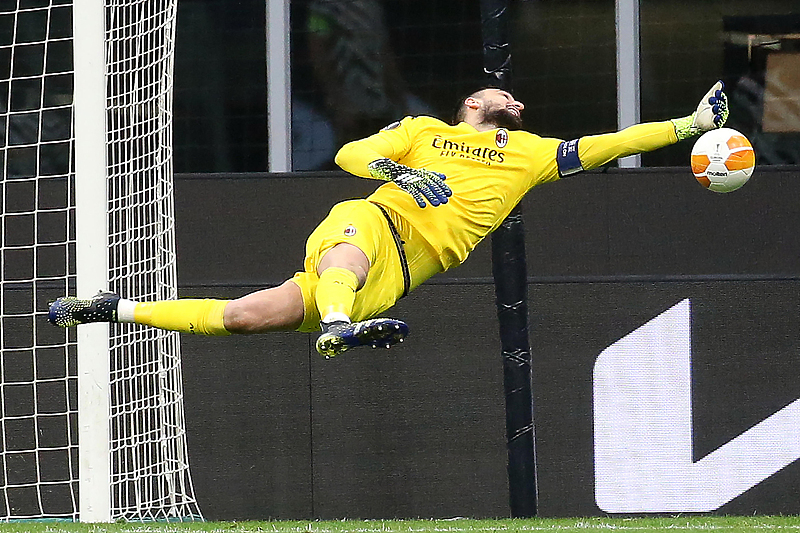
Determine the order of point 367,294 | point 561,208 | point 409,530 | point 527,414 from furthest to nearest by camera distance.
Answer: point 561,208 < point 527,414 < point 409,530 < point 367,294

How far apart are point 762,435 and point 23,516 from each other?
4648 mm

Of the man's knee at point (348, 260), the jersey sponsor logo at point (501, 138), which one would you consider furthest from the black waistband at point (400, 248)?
the jersey sponsor logo at point (501, 138)

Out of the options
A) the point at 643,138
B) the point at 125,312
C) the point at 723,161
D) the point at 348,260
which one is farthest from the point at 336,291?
the point at 723,161

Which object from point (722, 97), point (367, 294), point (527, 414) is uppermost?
point (722, 97)

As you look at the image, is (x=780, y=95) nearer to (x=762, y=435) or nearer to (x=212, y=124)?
(x=762, y=435)

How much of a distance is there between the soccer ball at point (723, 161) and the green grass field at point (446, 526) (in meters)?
1.80

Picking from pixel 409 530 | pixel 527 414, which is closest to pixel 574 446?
pixel 527 414

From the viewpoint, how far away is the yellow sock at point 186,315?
5.93 m

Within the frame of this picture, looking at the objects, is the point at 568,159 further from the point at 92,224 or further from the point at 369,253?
the point at 92,224

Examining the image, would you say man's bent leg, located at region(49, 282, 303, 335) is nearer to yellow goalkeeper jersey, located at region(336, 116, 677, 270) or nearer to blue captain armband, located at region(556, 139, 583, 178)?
yellow goalkeeper jersey, located at region(336, 116, 677, 270)

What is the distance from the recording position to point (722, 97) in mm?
6047

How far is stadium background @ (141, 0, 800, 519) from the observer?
27.8 ft

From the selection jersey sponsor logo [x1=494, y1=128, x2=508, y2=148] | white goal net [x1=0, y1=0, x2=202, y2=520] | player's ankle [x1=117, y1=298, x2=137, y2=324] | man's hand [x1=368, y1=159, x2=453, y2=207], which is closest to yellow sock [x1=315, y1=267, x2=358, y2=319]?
man's hand [x1=368, y1=159, x2=453, y2=207]

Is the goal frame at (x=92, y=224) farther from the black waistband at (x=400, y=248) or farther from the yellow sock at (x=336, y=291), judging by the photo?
the yellow sock at (x=336, y=291)
